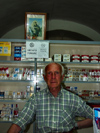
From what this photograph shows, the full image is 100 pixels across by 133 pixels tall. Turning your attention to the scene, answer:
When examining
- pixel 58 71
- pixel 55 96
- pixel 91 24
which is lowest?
pixel 55 96

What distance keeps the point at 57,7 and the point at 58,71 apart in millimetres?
3718

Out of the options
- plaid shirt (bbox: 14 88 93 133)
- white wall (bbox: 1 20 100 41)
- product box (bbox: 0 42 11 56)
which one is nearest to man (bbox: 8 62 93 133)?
plaid shirt (bbox: 14 88 93 133)

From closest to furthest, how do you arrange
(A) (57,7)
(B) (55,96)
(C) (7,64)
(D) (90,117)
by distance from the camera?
(D) (90,117)
(B) (55,96)
(C) (7,64)
(A) (57,7)

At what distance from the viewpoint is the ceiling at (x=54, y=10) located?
15.2 ft

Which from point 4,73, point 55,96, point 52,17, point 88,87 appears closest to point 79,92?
point 88,87

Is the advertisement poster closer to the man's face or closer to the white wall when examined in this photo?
the man's face

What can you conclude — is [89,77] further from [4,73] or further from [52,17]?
[52,17]

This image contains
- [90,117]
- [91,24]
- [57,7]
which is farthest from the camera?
[91,24]

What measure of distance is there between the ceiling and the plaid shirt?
131 inches

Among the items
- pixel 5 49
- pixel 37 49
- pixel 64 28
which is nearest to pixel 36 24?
pixel 37 49

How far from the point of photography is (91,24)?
19.1 feet

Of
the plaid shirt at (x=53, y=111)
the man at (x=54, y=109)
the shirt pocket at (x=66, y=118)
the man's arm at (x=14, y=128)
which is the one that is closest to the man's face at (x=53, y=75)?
the man at (x=54, y=109)

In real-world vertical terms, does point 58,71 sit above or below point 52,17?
below

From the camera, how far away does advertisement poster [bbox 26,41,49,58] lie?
3832 millimetres
